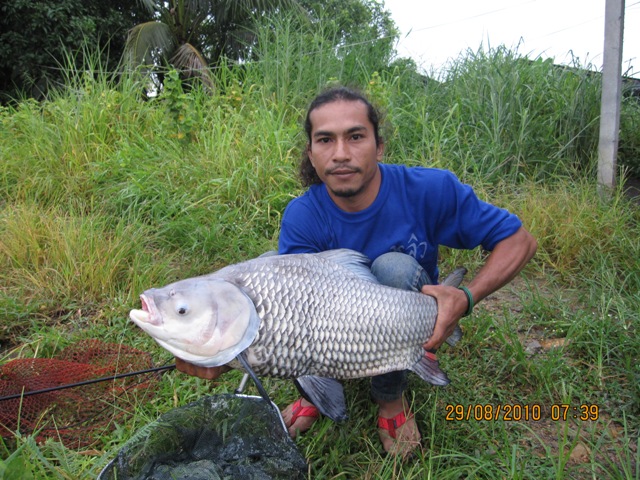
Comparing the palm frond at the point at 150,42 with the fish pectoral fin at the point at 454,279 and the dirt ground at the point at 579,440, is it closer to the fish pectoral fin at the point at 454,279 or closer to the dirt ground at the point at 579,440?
the fish pectoral fin at the point at 454,279

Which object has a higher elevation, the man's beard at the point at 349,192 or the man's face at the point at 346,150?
the man's face at the point at 346,150

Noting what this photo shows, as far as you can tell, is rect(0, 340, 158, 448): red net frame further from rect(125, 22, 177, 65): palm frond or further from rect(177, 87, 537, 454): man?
rect(125, 22, 177, 65): palm frond

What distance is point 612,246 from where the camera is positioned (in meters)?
3.45

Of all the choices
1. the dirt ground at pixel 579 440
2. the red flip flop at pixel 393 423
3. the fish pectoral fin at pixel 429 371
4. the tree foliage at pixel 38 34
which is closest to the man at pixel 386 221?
the red flip flop at pixel 393 423

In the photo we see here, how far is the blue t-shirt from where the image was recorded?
6.74 ft

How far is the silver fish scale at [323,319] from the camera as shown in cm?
153

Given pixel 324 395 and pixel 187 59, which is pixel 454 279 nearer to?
pixel 324 395

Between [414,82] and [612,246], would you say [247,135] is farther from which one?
[612,246]

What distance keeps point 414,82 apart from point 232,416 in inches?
204

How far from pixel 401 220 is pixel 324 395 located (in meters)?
0.81

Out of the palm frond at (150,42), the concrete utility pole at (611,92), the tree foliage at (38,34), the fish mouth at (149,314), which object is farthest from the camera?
the tree foliage at (38,34)

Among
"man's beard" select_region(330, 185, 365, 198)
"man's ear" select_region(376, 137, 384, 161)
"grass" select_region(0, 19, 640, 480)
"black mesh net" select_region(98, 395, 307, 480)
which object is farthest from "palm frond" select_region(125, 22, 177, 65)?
"black mesh net" select_region(98, 395, 307, 480)

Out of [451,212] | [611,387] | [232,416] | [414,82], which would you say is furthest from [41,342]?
[414,82]

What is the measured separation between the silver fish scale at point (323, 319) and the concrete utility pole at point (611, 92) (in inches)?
131
